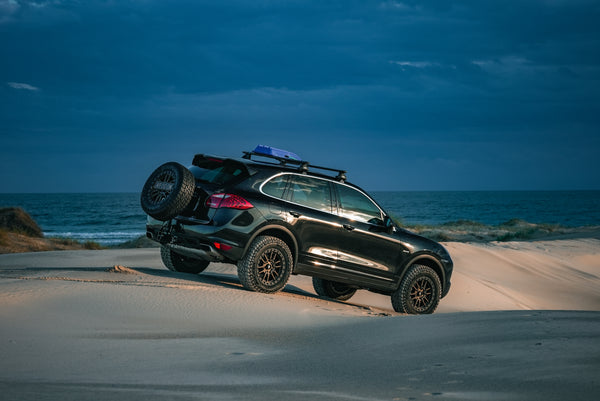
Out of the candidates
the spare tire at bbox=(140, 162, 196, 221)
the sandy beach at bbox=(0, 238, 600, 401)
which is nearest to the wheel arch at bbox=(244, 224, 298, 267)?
the sandy beach at bbox=(0, 238, 600, 401)

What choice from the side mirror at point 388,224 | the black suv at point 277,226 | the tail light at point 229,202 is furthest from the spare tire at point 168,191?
the side mirror at point 388,224

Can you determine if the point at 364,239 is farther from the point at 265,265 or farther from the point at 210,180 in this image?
the point at 210,180

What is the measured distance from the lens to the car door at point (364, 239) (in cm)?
898

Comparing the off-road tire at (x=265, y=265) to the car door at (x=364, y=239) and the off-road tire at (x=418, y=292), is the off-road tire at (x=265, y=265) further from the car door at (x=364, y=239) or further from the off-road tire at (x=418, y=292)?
the off-road tire at (x=418, y=292)

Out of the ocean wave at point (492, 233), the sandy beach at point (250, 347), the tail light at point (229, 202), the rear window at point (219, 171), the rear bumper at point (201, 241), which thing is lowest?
the ocean wave at point (492, 233)

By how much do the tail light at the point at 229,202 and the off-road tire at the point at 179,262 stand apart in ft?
5.86

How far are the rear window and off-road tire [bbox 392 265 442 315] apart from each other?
3.23 meters

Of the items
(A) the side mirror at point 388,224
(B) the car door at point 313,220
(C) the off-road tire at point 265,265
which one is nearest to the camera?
(C) the off-road tire at point 265,265

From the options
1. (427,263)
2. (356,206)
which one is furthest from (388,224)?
(427,263)

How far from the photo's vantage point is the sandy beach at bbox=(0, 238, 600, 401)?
3.93 meters

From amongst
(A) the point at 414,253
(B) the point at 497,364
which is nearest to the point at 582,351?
(B) the point at 497,364

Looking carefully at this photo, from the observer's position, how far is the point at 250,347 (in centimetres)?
552

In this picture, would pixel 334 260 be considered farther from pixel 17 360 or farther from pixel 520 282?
pixel 520 282

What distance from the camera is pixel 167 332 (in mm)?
6113
